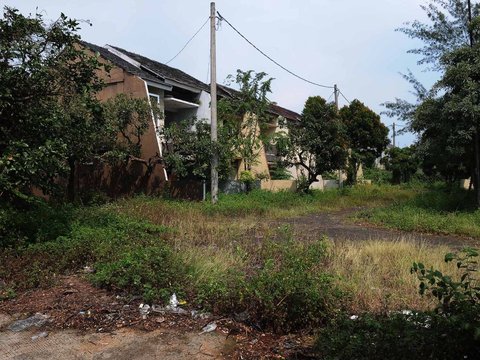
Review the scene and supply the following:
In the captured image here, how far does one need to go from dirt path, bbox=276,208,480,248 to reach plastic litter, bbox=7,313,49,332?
5.35m

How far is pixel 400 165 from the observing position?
3638 cm

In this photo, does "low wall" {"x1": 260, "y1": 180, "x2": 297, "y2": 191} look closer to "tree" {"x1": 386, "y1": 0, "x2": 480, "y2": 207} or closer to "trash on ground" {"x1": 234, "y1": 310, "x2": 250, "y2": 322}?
"tree" {"x1": 386, "y1": 0, "x2": 480, "y2": 207}

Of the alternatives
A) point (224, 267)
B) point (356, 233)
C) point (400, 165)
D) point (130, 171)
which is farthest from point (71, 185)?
point (400, 165)

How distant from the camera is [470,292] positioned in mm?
2896

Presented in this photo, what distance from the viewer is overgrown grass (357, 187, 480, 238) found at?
11.5 meters

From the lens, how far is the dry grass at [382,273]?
15.0 feet

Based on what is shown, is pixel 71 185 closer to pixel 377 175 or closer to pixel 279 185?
pixel 279 185

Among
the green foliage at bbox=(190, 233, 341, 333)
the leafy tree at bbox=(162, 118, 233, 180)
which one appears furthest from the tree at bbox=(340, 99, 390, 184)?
the green foliage at bbox=(190, 233, 341, 333)

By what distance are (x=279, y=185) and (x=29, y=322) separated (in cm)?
2191

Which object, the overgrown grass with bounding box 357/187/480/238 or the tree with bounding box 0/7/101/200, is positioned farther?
the overgrown grass with bounding box 357/187/480/238

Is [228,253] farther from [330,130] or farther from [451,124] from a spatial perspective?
[330,130]

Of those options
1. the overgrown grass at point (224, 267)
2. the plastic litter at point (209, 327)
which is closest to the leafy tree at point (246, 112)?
the overgrown grass at point (224, 267)

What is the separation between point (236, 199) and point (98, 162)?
20.2 ft

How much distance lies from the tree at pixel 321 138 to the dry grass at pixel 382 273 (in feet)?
50.7
